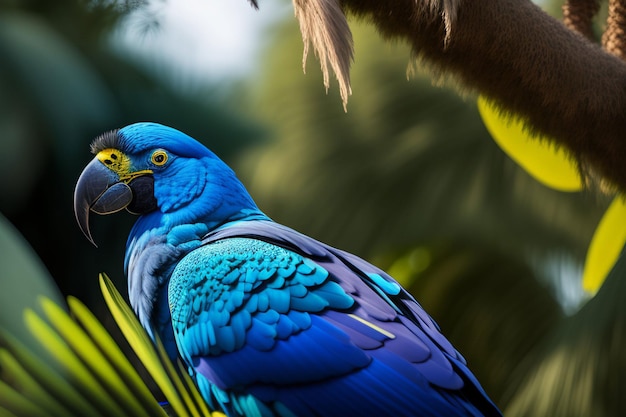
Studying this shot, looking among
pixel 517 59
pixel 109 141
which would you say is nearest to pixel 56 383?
pixel 109 141

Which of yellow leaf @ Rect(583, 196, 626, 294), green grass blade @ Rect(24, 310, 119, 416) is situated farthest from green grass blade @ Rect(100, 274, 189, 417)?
yellow leaf @ Rect(583, 196, 626, 294)

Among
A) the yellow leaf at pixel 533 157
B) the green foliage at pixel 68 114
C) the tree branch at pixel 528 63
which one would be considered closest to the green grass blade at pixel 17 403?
the tree branch at pixel 528 63

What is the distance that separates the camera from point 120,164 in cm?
145

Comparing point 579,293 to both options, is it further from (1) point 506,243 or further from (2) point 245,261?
(2) point 245,261

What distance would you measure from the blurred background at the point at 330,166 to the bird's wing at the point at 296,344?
1.17 m

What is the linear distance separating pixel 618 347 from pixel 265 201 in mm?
1318

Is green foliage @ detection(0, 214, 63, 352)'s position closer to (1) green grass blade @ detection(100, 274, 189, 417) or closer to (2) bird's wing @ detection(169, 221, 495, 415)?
(1) green grass blade @ detection(100, 274, 189, 417)

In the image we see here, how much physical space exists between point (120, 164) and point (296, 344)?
1.67ft

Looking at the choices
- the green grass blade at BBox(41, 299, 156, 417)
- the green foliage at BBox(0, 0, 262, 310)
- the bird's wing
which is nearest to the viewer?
the bird's wing

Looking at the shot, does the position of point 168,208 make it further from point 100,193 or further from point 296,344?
point 296,344

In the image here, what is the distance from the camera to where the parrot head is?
1435 millimetres

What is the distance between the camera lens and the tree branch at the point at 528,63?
1500 millimetres

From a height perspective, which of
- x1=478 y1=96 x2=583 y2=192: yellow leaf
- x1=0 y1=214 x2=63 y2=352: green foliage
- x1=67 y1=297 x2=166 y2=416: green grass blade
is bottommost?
x1=0 y1=214 x2=63 y2=352: green foliage

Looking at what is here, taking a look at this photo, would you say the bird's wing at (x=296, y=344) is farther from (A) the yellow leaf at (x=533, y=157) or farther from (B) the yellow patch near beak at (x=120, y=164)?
(A) the yellow leaf at (x=533, y=157)
